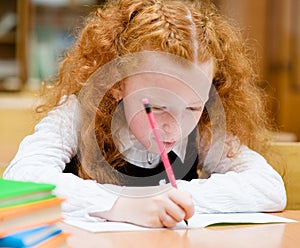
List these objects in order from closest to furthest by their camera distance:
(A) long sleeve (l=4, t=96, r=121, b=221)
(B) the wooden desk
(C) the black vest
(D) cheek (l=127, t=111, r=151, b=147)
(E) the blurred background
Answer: (B) the wooden desk
(A) long sleeve (l=4, t=96, r=121, b=221)
(D) cheek (l=127, t=111, r=151, b=147)
(C) the black vest
(E) the blurred background

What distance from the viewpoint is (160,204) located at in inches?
38.5

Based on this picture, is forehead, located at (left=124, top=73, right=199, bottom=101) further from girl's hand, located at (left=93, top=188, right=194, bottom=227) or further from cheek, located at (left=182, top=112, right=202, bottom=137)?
girl's hand, located at (left=93, top=188, right=194, bottom=227)

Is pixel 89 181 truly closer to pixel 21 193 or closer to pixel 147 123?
pixel 147 123

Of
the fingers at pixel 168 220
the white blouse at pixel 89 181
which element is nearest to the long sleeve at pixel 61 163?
the white blouse at pixel 89 181

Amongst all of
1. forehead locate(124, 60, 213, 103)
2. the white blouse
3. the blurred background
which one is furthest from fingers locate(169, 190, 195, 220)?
the blurred background

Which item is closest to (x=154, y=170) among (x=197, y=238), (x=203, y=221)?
(x=203, y=221)

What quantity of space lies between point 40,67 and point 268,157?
406 cm

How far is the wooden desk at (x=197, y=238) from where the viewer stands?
0.87 meters

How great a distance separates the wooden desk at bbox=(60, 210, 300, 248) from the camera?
87 centimetres

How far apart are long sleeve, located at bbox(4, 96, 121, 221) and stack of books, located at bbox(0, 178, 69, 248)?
254 mm

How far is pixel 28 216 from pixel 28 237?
25 mm

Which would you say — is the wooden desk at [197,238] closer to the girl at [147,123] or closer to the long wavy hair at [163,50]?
the girl at [147,123]

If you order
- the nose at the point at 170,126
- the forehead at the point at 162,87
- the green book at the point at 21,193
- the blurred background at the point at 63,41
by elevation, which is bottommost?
the blurred background at the point at 63,41

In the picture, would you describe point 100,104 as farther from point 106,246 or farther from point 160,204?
point 106,246
